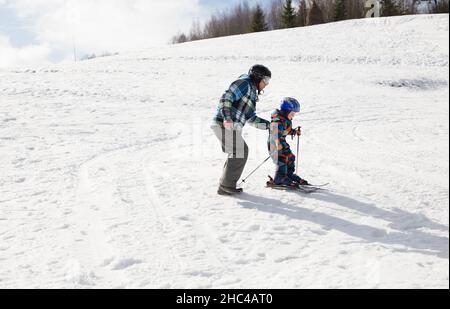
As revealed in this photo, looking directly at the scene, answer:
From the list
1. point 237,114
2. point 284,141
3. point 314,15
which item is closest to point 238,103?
point 237,114

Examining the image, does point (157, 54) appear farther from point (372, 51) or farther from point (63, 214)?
point (63, 214)

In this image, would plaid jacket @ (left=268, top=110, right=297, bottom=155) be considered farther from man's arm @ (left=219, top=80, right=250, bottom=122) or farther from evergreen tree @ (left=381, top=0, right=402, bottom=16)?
evergreen tree @ (left=381, top=0, right=402, bottom=16)

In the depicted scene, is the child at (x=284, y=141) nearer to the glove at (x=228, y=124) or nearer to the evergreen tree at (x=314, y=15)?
the glove at (x=228, y=124)

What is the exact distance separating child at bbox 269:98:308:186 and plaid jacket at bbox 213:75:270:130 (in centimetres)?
40

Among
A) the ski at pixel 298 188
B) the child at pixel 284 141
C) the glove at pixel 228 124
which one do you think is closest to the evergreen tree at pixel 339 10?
the child at pixel 284 141

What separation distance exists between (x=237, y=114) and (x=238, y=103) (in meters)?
0.16

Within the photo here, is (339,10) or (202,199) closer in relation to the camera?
(202,199)

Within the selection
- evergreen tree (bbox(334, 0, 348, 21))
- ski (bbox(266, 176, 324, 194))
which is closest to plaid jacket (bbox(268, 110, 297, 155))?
ski (bbox(266, 176, 324, 194))

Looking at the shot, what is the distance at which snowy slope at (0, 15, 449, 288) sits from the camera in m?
3.97

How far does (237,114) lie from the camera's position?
5949 mm

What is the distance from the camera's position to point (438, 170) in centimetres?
727

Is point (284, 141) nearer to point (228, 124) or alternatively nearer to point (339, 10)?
point (228, 124)

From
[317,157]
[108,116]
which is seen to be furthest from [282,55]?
[317,157]

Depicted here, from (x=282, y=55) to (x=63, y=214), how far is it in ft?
86.0
